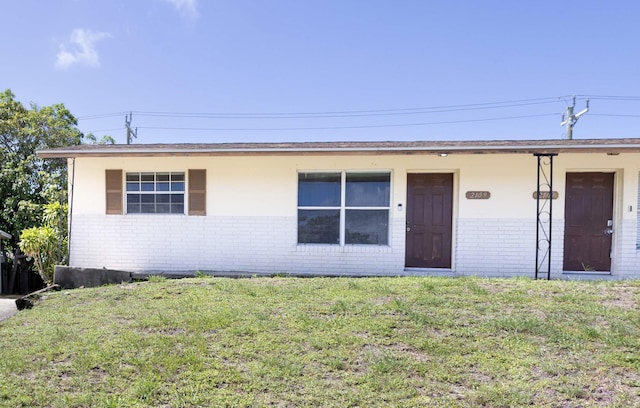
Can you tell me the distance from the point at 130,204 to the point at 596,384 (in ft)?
26.7

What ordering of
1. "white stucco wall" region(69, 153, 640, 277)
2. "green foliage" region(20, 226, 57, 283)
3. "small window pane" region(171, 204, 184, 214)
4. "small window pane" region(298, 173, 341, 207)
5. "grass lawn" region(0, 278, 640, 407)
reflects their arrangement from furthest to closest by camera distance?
"green foliage" region(20, 226, 57, 283)
"small window pane" region(171, 204, 184, 214)
"small window pane" region(298, 173, 341, 207)
"white stucco wall" region(69, 153, 640, 277)
"grass lawn" region(0, 278, 640, 407)

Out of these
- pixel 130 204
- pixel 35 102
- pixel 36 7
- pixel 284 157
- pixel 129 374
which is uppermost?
pixel 36 7

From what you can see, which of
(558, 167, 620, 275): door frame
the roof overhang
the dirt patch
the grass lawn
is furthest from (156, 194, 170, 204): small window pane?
(558, 167, 620, 275): door frame

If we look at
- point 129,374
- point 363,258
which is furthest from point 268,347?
point 363,258

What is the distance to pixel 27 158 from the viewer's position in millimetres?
13242

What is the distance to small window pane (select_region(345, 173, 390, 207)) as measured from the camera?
7105 millimetres

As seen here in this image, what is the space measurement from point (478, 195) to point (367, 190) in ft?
7.33

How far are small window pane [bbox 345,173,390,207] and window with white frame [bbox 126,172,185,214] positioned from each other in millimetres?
3681

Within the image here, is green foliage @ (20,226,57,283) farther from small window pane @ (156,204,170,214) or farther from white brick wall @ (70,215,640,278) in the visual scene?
small window pane @ (156,204,170,214)

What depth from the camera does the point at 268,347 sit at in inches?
130

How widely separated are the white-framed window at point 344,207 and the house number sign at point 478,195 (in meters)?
1.60

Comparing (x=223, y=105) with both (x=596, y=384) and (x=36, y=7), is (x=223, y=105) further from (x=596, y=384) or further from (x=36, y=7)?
(x=596, y=384)

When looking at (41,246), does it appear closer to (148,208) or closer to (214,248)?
(148,208)

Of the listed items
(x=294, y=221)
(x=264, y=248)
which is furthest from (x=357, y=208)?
(x=264, y=248)
